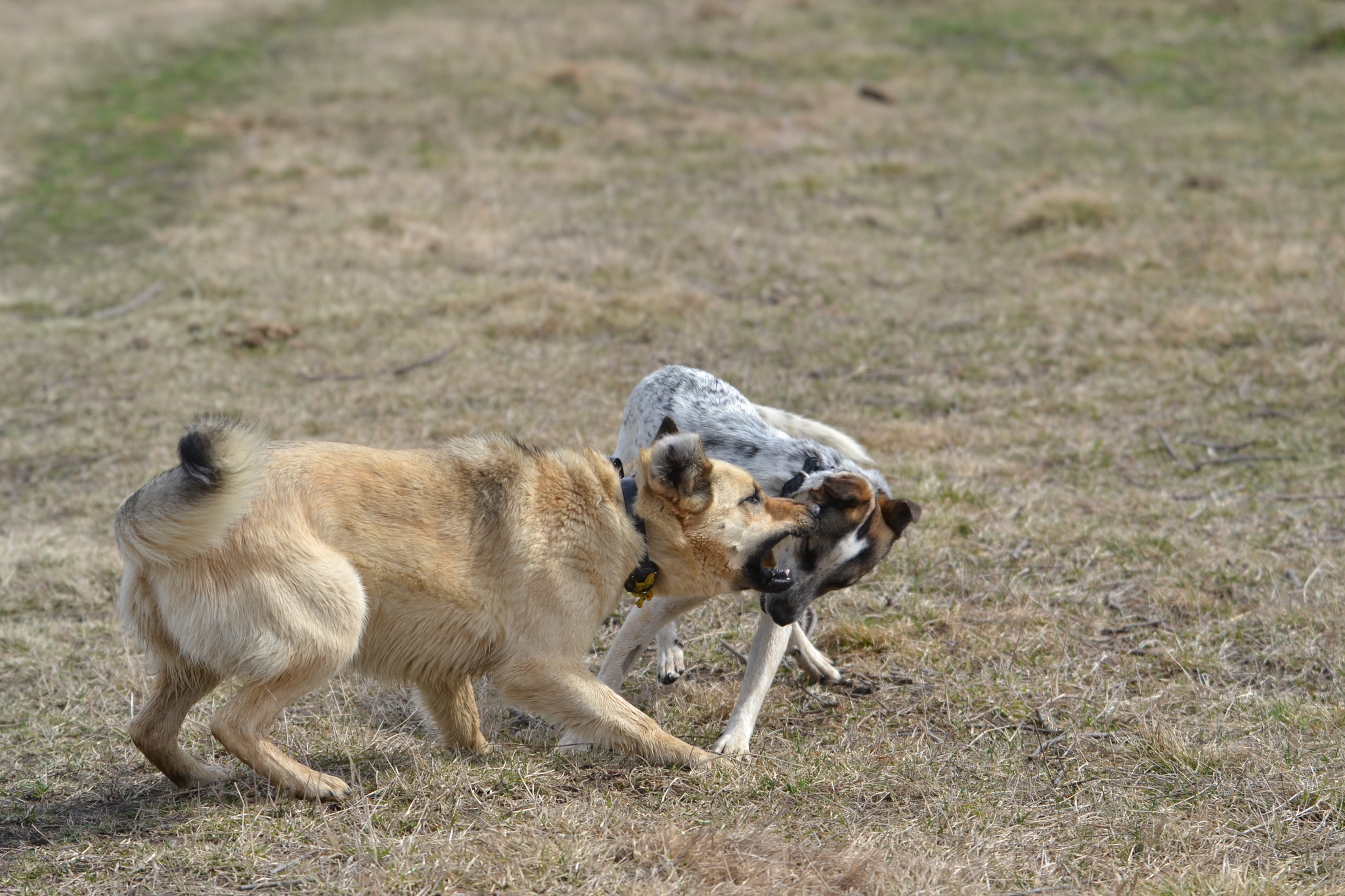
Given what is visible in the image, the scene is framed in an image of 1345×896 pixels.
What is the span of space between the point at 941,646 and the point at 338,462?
9.85 feet

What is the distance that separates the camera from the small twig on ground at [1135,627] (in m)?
5.85

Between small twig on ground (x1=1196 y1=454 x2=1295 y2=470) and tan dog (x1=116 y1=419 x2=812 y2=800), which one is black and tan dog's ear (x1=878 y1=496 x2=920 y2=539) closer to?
tan dog (x1=116 y1=419 x2=812 y2=800)

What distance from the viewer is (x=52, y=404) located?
10148mm

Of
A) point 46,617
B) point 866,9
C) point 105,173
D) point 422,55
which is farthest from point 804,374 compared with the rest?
point 866,9

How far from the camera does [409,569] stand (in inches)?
172

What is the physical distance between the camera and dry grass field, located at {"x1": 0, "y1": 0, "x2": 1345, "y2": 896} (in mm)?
4145

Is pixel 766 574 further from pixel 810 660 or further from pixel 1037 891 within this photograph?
pixel 1037 891

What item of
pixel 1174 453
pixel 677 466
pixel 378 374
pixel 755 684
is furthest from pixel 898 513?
pixel 378 374

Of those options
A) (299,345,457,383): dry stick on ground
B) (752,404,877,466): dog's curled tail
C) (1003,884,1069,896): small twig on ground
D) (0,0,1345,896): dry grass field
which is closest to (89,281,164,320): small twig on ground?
(0,0,1345,896): dry grass field

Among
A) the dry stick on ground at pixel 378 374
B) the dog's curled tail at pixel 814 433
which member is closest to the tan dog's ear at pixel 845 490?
the dog's curled tail at pixel 814 433

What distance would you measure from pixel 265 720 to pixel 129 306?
9676 mm

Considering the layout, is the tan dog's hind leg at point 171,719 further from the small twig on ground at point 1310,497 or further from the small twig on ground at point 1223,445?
the small twig on ground at point 1223,445

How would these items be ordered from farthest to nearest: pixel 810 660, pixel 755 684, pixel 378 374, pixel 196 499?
pixel 378 374, pixel 810 660, pixel 755 684, pixel 196 499

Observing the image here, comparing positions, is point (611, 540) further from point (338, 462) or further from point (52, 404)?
point (52, 404)
